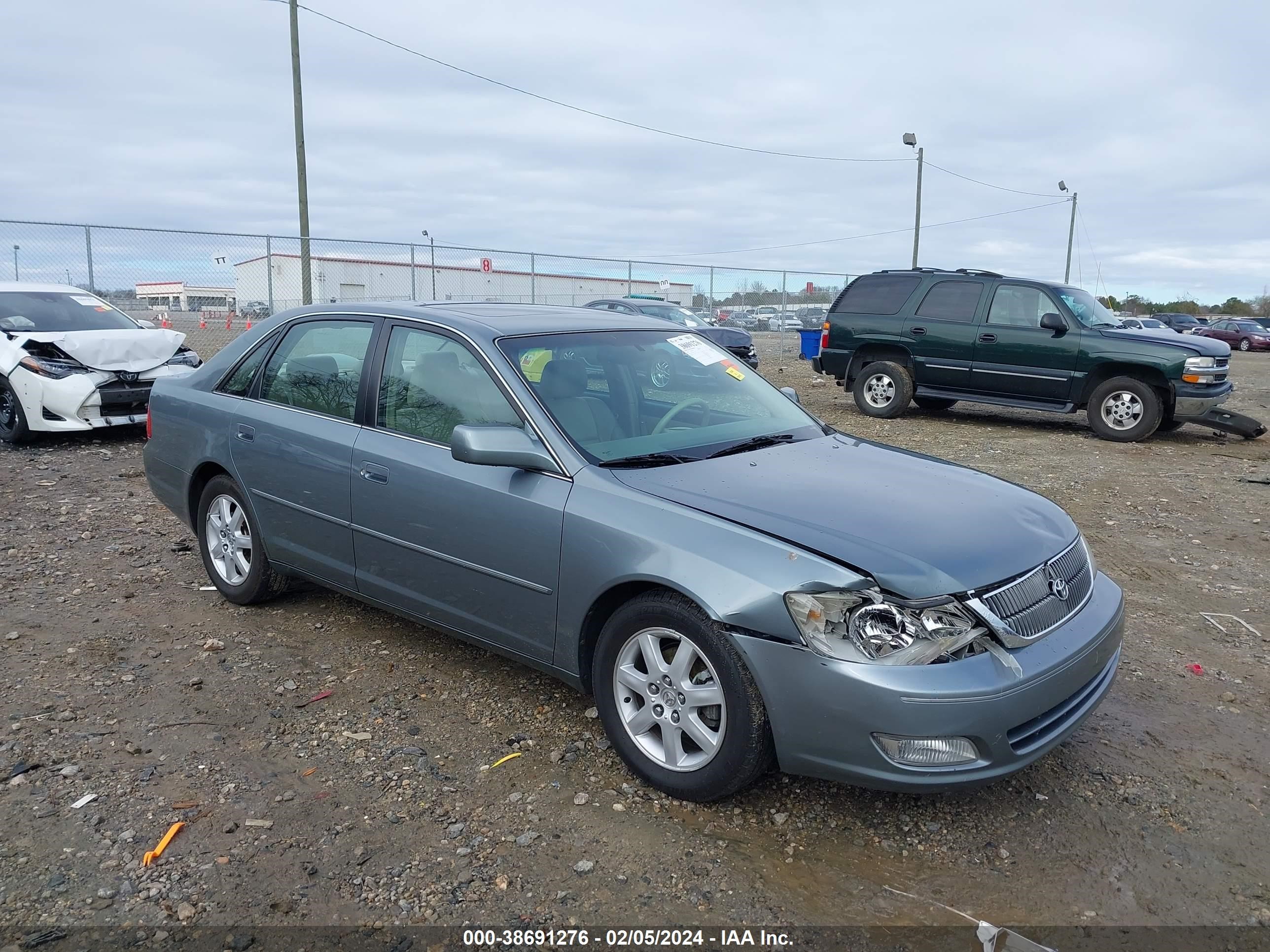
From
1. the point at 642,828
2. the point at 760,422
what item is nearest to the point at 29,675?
the point at 642,828

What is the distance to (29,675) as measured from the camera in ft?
13.3

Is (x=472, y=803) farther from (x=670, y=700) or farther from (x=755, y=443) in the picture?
(x=755, y=443)

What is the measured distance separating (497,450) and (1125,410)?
32.6 feet

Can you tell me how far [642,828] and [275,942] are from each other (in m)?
1.11

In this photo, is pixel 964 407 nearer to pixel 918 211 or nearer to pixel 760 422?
pixel 760 422

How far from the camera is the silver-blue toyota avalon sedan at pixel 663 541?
2773 mm

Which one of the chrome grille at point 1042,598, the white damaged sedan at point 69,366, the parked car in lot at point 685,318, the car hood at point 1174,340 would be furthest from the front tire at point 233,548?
the parked car in lot at point 685,318

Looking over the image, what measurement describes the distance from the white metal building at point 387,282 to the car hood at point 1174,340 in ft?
26.9

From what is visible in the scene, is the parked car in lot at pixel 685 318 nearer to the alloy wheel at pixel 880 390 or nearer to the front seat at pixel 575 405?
the alloy wheel at pixel 880 390

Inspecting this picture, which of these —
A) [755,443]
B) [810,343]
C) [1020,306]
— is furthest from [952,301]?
[755,443]

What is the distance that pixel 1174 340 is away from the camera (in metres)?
10.8

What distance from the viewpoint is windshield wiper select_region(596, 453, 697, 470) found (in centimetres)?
345

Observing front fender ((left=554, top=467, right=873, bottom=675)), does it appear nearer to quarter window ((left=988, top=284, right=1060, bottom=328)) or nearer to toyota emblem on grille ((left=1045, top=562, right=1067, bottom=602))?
toyota emblem on grille ((left=1045, top=562, right=1067, bottom=602))

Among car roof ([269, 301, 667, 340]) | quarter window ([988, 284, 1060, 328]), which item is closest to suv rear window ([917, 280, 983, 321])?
quarter window ([988, 284, 1060, 328])
